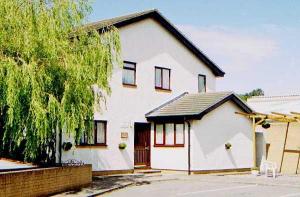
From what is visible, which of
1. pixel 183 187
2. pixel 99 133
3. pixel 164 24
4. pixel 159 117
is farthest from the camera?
pixel 164 24

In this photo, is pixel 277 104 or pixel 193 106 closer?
pixel 193 106

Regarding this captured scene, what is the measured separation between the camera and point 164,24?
1073 inches

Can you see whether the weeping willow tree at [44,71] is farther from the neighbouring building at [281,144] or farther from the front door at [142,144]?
the neighbouring building at [281,144]

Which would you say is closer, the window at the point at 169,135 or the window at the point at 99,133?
the window at the point at 99,133

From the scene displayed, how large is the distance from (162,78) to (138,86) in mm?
2049

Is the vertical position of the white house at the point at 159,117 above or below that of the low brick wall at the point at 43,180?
above

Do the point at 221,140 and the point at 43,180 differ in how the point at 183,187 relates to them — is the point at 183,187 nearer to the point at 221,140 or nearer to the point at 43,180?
the point at 43,180

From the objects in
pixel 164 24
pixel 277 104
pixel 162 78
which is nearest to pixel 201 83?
pixel 162 78

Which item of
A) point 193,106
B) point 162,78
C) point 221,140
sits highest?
point 162,78

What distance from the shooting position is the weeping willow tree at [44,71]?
14.7 m

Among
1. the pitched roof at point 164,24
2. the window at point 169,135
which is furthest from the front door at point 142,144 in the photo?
the pitched roof at point 164,24

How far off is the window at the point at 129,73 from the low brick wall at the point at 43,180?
7327 millimetres

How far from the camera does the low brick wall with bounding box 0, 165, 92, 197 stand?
13984mm

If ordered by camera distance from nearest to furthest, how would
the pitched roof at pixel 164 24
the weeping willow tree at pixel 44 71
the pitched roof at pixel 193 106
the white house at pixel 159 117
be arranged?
the weeping willow tree at pixel 44 71
the white house at pixel 159 117
the pitched roof at pixel 193 106
the pitched roof at pixel 164 24
